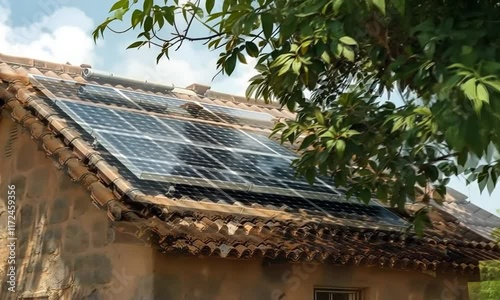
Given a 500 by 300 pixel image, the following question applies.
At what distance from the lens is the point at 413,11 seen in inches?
229

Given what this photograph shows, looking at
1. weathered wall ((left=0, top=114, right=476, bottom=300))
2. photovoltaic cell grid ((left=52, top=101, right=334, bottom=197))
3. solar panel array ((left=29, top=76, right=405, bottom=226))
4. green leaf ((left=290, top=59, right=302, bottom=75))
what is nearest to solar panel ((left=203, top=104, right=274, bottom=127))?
solar panel array ((left=29, top=76, right=405, bottom=226))

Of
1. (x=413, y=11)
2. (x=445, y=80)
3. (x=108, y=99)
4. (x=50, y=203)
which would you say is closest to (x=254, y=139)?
(x=108, y=99)

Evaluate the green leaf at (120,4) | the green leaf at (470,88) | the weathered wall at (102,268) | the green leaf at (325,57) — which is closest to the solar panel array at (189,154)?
the weathered wall at (102,268)

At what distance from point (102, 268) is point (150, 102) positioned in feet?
11.3

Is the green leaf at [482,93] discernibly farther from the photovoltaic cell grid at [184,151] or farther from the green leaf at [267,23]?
the photovoltaic cell grid at [184,151]

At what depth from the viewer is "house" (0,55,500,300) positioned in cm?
693

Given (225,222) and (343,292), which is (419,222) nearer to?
(225,222)

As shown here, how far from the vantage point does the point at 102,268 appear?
293 inches

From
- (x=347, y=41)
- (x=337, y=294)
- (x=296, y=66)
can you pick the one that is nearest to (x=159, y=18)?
(x=296, y=66)

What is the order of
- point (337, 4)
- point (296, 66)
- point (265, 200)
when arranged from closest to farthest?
point (337, 4)
point (296, 66)
point (265, 200)

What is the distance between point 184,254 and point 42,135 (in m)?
2.30

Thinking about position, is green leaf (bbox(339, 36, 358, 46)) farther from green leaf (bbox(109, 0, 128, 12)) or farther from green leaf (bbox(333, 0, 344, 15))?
green leaf (bbox(109, 0, 128, 12))

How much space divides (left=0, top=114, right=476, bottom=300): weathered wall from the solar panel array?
0.61 metres

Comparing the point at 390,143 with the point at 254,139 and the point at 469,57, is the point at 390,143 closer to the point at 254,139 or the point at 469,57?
the point at 469,57
